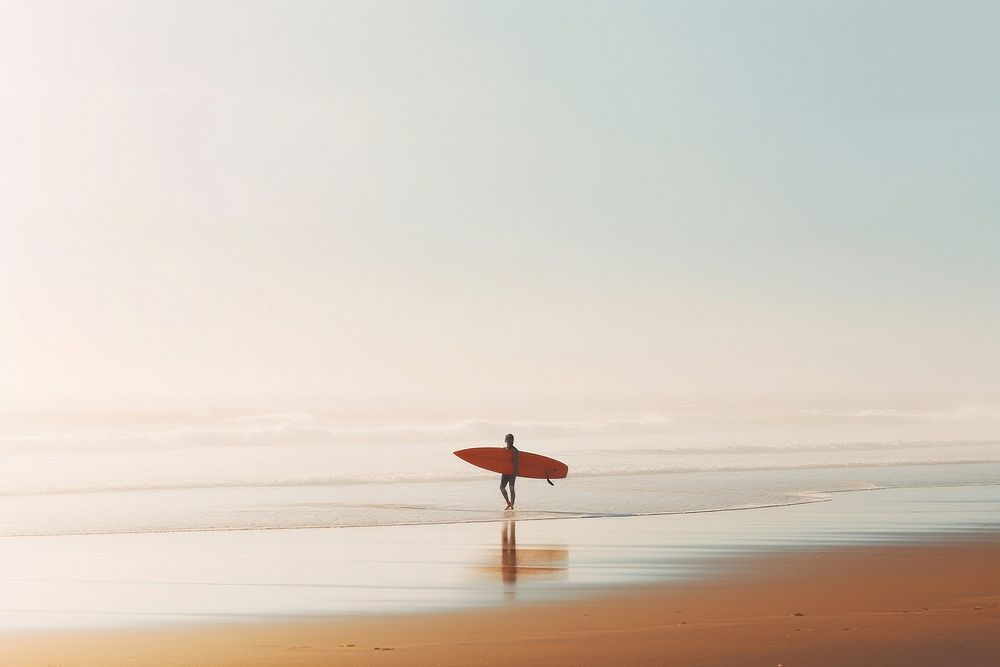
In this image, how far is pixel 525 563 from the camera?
1645cm

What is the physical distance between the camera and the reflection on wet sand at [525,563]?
1498 centimetres

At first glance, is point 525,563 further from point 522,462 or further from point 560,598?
point 522,462

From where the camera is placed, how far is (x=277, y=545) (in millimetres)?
19328

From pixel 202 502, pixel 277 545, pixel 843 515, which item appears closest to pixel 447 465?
pixel 202 502

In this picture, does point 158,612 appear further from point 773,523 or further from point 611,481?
point 611,481

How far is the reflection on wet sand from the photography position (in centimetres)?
1498

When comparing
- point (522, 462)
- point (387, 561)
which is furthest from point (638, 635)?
point (522, 462)

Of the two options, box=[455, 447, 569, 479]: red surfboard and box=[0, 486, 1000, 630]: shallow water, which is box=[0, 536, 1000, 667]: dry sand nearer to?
box=[0, 486, 1000, 630]: shallow water

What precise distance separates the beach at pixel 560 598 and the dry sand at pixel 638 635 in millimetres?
32

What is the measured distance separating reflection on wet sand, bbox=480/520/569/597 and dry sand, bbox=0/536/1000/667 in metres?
1.90

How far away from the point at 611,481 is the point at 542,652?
3099 cm

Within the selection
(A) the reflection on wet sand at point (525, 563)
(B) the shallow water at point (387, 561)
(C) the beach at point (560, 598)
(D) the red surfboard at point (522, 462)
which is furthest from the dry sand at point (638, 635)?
(D) the red surfboard at point (522, 462)

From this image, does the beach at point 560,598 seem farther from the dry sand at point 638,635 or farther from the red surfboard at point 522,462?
the red surfboard at point 522,462

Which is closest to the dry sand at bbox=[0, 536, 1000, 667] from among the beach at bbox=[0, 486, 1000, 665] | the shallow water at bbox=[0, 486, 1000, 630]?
the beach at bbox=[0, 486, 1000, 665]
